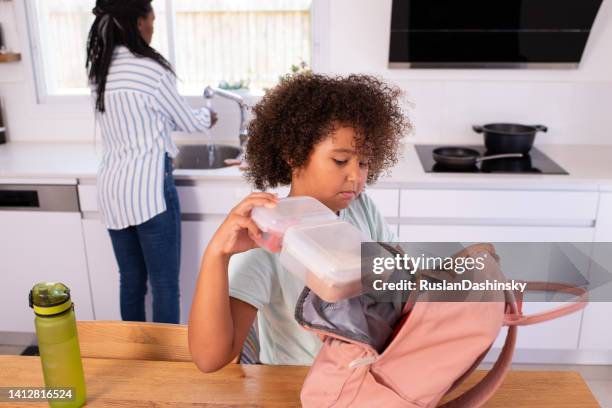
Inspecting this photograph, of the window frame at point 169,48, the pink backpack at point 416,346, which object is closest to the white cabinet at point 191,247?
the window frame at point 169,48

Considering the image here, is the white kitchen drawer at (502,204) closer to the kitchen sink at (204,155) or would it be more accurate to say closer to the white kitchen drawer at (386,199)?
the white kitchen drawer at (386,199)

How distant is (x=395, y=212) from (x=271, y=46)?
1.11 meters

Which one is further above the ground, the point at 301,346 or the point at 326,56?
the point at 326,56

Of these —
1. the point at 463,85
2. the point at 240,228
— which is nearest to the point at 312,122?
the point at 240,228

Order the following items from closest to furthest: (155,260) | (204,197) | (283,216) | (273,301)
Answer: (283,216) < (273,301) < (155,260) < (204,197)

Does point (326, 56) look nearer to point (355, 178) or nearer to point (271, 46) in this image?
point (271, 46)

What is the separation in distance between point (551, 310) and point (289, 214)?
0.33m

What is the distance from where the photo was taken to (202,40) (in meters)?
2.71

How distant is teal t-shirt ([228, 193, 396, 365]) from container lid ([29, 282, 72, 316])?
259mm

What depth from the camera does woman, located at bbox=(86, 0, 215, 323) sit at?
6.21 ft

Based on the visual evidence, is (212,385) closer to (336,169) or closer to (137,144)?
(336,169)

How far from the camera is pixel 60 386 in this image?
86cm

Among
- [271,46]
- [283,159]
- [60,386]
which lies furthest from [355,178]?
[271,46]

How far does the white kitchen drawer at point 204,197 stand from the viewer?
2.18 m
